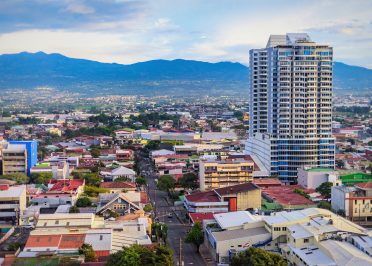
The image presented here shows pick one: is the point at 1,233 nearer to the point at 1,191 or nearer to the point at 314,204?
the point at 1,191

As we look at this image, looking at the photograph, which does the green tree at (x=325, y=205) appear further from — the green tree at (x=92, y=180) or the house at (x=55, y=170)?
the house at (x=55, y=170)

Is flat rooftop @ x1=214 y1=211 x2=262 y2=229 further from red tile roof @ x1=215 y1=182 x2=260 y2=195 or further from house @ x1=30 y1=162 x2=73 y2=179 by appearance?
house @ x1=30 y1=162 x2=73 y2=179

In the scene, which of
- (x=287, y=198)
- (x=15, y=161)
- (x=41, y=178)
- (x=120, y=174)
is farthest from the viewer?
(x=15, y=161)

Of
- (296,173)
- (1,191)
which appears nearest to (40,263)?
(1,191)

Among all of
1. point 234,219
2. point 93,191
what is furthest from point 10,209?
point 234,219

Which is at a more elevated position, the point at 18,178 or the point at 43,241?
the point at 43,241

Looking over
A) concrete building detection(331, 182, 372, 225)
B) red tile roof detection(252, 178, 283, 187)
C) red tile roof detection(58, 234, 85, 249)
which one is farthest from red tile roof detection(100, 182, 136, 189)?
red tile roof detection(58, 234, 85, 249)

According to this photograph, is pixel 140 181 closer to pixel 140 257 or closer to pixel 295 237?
pixel 295 237
